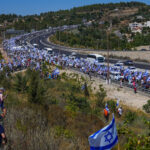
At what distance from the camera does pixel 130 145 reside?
149 inches

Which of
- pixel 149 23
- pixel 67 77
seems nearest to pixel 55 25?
pixel 149 23

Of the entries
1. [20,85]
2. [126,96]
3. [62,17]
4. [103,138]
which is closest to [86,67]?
[126,96]

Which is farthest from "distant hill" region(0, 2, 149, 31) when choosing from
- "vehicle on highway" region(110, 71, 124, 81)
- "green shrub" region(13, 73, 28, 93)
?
"green shrub" region(13, 73, 28, 93)

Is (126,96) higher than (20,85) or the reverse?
the reverse

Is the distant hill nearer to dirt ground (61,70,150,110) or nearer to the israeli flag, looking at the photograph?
dirt ground (61,70,150,110)

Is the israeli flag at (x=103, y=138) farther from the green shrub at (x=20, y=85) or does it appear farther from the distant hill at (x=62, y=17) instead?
the distant hill at (x=62, y=17)

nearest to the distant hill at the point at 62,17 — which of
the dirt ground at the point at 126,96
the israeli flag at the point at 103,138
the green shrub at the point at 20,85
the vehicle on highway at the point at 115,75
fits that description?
the vehicle on highway at the point at 115,75

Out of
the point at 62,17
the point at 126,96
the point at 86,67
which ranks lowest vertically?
the point at 126,96

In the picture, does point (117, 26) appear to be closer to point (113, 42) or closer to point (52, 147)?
point (113, 42)

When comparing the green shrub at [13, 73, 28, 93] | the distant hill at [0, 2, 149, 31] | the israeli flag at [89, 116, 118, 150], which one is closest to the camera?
the israeli flag at [89, 116, 118, 150]

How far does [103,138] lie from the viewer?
349 centimetres

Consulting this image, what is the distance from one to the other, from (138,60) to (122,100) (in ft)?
83.3

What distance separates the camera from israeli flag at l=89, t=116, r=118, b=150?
11.1ft

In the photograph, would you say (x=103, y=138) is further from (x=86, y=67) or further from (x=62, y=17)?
(x=62, y=17)
